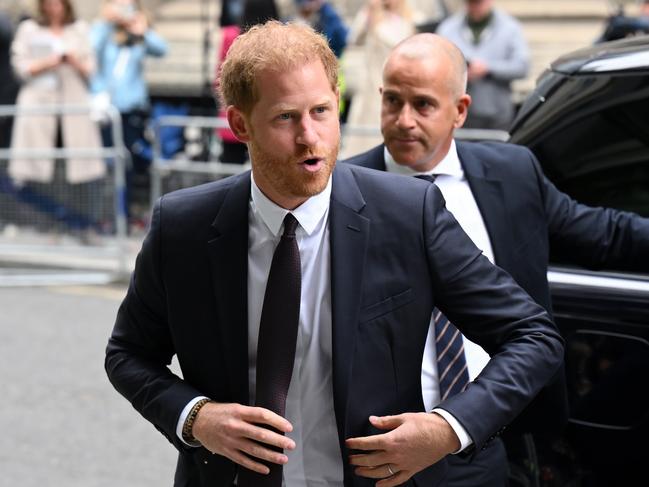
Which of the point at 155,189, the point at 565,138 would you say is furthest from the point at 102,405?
the point at 565,138

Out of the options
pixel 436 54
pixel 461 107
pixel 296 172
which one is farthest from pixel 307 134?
pixel 461 107

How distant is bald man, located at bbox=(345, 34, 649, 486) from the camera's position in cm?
347

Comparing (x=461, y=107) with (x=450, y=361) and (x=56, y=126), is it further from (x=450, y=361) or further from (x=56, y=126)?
(x=56, y=126)

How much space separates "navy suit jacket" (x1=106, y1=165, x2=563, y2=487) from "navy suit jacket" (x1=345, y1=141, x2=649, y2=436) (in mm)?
641

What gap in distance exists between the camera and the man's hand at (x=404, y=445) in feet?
8.45

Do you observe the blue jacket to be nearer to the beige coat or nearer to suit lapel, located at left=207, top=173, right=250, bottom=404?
the beige coat

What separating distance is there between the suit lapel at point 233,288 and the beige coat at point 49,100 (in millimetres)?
7500

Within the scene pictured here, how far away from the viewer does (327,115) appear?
2.61m

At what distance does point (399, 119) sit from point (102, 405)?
→ 3.88m

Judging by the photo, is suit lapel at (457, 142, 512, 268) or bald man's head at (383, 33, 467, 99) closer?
suit lapel at (457, 142, 512, 268)

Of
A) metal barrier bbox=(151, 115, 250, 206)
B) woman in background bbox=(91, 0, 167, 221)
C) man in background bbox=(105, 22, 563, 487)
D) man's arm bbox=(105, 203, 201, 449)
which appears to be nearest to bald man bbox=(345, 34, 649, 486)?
man in background bbox=(105, 22, 563, 487)

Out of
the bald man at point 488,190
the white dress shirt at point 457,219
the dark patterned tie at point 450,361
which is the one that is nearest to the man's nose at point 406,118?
the bald man at point 488,190


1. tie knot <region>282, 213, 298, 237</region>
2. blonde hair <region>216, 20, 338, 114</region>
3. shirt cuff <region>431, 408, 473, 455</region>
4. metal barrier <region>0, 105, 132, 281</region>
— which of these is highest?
blonde hair <region>216, 20, 338, 114</region>

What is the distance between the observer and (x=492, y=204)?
139 inches
